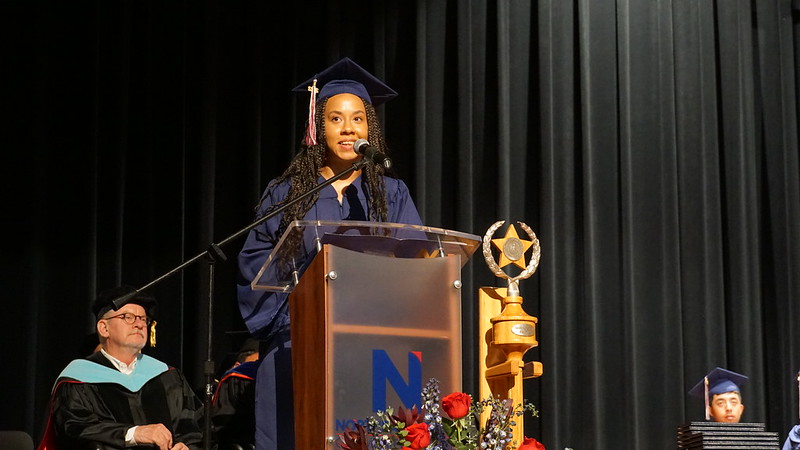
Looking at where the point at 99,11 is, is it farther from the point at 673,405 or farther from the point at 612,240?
the point at 673,405

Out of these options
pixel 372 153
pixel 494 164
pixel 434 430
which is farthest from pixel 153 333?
pixel 434 430

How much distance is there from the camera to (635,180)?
5867 millimetres

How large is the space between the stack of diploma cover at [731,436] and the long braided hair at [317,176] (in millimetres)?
1638

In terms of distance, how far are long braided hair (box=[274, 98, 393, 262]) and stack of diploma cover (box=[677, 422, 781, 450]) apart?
164 centimetres

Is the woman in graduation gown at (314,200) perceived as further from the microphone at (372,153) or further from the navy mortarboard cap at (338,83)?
the microphone at (372,153)

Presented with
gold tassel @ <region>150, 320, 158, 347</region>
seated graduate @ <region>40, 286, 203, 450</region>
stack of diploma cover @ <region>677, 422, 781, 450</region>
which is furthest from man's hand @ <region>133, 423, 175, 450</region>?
stack of diploma cover @ <region>677, 422, 781, 450</region>

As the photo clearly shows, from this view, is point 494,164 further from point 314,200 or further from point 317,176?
point 314,200

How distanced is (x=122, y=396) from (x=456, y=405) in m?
2.76

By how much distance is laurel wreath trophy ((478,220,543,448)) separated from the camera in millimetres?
3348

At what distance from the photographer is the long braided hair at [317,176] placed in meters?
3.19

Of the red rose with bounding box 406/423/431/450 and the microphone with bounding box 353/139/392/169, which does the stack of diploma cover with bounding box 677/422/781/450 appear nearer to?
the microphone with bounding box 353/139/392/169

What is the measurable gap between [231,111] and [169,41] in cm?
45

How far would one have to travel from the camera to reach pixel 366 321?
2463mm

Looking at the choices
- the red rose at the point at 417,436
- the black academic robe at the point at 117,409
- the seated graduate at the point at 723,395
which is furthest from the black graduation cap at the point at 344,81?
the seated graduate at the point at 723,395
